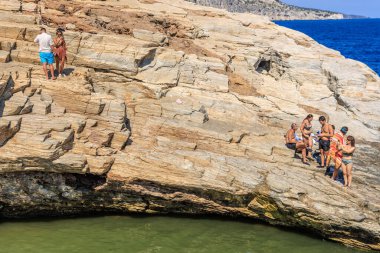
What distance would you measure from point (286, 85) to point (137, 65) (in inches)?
413

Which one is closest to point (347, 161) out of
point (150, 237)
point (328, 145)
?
point (328, 145)

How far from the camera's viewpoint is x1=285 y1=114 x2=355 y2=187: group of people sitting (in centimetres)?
1947

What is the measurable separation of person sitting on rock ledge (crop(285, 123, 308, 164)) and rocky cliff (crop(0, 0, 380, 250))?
1.36ft

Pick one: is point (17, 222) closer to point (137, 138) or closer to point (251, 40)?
point (137, 138)

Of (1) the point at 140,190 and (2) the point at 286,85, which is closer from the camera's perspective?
(1) the point at 140,190

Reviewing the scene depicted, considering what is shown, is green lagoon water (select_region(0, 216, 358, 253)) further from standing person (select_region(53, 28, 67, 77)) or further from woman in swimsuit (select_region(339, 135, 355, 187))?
standing person (select_region(53, 28, 67, 77))

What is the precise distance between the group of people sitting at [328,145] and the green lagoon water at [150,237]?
3.53m

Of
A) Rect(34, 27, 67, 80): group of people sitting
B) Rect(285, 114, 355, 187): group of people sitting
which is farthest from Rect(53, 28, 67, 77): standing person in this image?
Rect(285, 114, 355, 187): group of people sitting

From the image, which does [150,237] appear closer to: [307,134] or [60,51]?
[307,134]

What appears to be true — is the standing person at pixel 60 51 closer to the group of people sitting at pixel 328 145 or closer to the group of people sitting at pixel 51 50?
the group of people sitting at pixel 51 50

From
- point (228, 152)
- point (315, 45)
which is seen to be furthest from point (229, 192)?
point (315, 45)

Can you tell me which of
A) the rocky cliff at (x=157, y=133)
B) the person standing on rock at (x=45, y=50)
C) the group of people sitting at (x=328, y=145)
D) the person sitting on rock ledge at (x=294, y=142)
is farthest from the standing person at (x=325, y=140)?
the person standing on rock at (x=45, y=50)

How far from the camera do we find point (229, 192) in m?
19.5

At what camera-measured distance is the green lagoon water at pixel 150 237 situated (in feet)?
59.8
